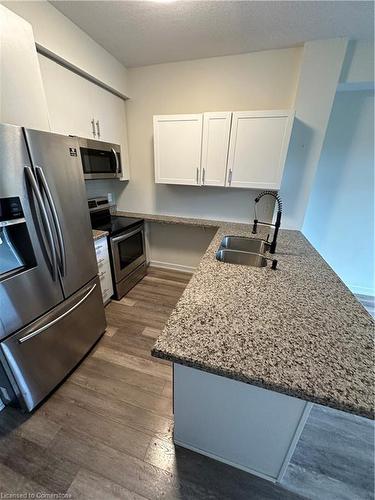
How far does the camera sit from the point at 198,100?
2.43m

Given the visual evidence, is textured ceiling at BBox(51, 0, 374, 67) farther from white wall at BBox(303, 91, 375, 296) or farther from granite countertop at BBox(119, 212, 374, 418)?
granite countertop at BBox(119, 212, 374, 418)

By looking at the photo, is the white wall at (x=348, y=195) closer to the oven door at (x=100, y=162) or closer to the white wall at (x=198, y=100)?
the white wall at (x=198, y=100)

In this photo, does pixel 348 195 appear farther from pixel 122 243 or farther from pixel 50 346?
pixel 50 346

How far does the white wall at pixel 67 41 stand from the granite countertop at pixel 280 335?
2.11 meters

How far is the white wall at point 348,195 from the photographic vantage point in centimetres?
235

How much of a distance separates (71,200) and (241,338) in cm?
137

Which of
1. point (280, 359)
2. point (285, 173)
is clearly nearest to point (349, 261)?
point (285, 173)

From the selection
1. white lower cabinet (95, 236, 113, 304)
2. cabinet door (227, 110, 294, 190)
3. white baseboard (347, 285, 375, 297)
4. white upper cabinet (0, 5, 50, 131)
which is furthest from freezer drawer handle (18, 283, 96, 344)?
white baseboard (347, 285, 375, 297)

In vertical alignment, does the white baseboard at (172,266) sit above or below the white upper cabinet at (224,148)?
below

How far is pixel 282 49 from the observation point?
2.04 meters

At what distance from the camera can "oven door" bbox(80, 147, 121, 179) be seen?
1.98 meters

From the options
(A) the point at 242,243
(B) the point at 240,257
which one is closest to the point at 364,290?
(A) the point at 242,243

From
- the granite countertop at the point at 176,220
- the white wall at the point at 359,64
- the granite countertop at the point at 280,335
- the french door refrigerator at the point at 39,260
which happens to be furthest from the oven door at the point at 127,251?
the white wall at the point at 359,64

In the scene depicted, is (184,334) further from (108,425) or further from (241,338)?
(108,425)
